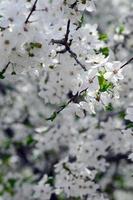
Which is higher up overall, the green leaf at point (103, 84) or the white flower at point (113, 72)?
the white flower at point (113, 72)

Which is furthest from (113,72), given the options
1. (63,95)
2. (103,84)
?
(63,95)

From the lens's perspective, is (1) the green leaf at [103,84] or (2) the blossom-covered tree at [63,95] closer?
(2) the blossom-covered tree at [63,95]

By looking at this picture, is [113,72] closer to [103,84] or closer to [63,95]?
[103,84]

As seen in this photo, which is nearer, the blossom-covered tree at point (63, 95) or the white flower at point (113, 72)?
the blossom-covered tree at point (63, 95)

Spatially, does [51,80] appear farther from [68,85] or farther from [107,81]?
[107,81]

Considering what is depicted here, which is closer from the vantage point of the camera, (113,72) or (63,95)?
(113,72)

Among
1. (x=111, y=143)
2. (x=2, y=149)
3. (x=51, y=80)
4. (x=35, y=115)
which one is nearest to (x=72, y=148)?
(x=111, y=143)

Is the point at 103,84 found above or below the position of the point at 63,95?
above

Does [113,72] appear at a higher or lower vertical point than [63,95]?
higher
